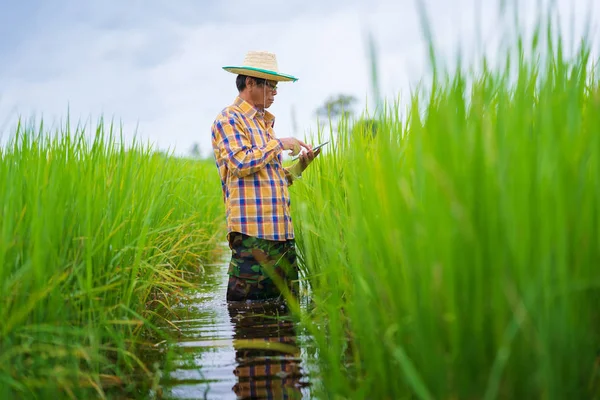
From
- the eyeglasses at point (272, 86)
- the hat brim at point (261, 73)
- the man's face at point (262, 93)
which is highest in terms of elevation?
the hat brim at point (261, 73)

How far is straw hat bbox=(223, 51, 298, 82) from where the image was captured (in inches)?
167

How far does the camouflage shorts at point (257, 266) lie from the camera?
4293mm

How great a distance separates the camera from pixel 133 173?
3.62m

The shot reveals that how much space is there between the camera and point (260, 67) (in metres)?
4.30

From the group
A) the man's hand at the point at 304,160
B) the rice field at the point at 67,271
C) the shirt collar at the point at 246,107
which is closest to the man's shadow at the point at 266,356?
the rice field at the point at 67,271

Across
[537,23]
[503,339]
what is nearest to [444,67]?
[537,23]

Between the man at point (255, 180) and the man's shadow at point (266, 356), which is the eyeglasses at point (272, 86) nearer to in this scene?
the man at point (255, 180)

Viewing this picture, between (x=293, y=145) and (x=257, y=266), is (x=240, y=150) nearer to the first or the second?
(x=293, y=145)

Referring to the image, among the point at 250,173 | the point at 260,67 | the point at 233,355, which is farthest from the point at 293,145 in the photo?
the point at 233,355

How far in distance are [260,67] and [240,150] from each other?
0.61m

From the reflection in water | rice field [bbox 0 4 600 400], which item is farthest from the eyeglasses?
rice field [bbox 0 4 600 400]

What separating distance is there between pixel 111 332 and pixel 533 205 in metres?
1.71

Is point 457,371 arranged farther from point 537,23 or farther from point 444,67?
point 537,23

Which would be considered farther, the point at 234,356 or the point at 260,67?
the point at 260,67
